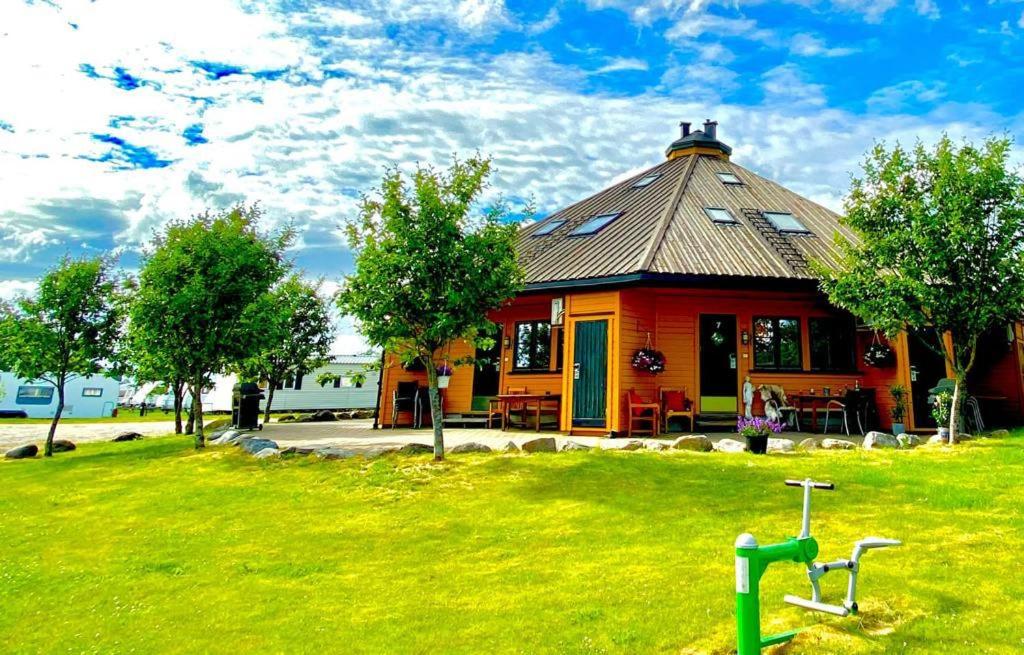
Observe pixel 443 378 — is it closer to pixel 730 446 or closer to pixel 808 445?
pixel 730 446

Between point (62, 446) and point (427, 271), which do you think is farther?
point (62, 446)

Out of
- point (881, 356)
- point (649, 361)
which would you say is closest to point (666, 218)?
point (649, 361)

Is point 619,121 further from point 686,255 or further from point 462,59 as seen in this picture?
point 462,59

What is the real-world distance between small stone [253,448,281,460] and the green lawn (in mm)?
1455

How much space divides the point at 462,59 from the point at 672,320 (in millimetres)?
7037

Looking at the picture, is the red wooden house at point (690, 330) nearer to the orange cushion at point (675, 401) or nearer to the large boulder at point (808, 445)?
the orange cushion at point (675, 401)

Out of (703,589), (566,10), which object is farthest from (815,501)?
(566,10)

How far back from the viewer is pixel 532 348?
1458 cm

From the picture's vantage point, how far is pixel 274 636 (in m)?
3.87

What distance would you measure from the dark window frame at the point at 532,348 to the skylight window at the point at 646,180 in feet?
23.2

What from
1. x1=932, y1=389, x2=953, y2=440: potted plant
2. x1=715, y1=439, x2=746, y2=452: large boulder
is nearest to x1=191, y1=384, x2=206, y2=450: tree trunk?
x1=715, y1=439, x2=746, y2=452: large boulder

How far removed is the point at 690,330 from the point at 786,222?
17.5 ft

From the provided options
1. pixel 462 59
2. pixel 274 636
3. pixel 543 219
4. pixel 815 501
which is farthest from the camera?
pixel 543 219

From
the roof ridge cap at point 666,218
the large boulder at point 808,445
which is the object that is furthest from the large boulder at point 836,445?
the roof ridge cap at point 666,218
